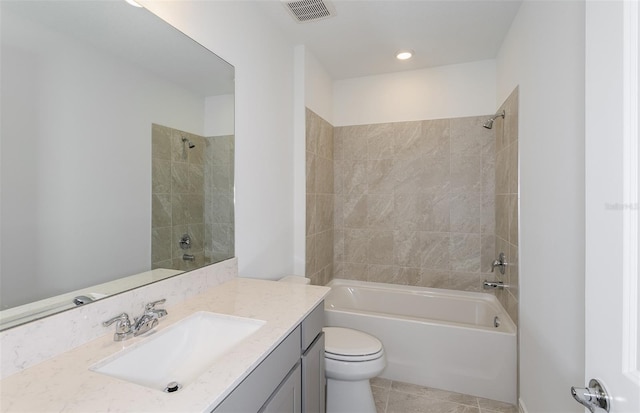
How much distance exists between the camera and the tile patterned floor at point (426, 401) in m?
1.85

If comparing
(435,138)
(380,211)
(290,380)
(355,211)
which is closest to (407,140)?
(435,138)

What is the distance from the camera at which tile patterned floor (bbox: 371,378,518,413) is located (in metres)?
1.85

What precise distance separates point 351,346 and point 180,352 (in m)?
1.05

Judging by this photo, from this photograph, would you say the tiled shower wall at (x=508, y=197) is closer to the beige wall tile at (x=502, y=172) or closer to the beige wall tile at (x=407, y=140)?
the beige wall tile at (x=502, y=172)

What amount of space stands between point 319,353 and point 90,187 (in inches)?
44.2

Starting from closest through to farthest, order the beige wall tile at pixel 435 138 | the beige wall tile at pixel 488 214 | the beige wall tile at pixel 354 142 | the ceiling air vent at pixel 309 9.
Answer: the ceiling air vent at pixel 309 9
the beige wall tile at pixel 488 214
the beige wall tile at pixel 435 138
the beige wall tile at pixel 354 142

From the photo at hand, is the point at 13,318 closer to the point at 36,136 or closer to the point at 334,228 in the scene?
the point at 36,136

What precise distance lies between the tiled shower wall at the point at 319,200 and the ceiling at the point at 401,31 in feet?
1.87

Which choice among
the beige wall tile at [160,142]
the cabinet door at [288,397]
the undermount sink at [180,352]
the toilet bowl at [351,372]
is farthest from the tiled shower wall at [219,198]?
the toilet bowl at [351,372]

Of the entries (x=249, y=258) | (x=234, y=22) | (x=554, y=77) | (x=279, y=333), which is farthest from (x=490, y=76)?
(x=279, y=333)

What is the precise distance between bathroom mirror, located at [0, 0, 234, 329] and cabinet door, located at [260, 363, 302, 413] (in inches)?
26.2

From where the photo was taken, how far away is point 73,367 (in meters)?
0.77

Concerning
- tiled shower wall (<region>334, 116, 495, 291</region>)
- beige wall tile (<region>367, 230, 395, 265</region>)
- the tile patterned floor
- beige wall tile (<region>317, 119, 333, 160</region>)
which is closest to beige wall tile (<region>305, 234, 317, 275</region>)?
tiled shower wall (<region>334, 116, 495, 291</region>)
